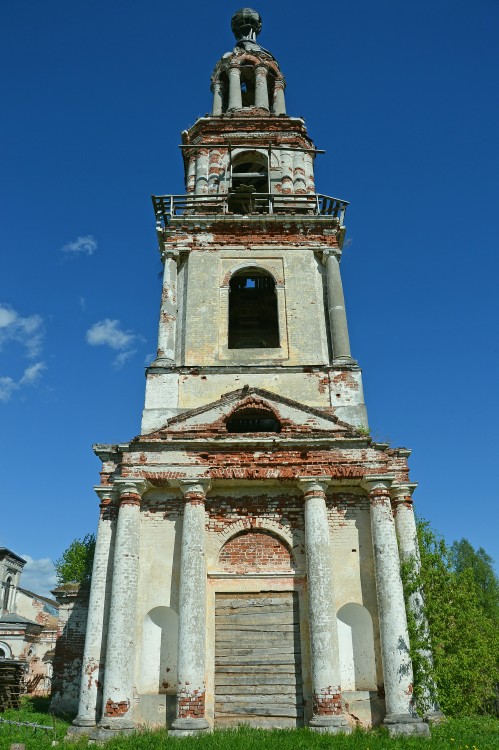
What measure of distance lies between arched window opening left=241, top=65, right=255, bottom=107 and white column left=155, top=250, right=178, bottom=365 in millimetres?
8842

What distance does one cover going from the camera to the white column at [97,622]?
9805 millimetres

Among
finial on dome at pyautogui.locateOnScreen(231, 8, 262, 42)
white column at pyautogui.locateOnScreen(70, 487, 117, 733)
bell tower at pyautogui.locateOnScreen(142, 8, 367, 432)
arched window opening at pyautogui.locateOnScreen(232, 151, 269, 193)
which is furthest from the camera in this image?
finial on dome at pyautogui.locateOnScreen(231, 8, 262, 42)

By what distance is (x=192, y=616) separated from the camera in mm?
9922

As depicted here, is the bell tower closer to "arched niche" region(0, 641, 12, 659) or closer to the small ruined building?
the small ruined building

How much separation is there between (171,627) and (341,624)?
3.05 m

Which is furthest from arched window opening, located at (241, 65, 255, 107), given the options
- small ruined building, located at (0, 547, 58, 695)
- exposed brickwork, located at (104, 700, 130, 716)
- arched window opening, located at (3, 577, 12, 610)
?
arched window opening, located at (3, 577, 12, 610)

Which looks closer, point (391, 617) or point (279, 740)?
point (279, 740)

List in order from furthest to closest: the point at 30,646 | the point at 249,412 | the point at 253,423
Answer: the point at 30,646 < the point at 253,423 < the point at 249,412

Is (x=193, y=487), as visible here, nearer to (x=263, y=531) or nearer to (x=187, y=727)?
(x=263, y=531)

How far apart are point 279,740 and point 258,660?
2031mm

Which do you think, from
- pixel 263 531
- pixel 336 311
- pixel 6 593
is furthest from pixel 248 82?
pixel 6 593

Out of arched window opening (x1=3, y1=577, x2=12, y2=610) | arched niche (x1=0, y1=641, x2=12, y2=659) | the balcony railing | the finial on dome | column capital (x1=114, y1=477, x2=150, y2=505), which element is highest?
the finial on dome

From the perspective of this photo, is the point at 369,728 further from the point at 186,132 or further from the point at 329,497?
the point at 186,132

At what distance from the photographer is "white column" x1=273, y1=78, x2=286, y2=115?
62.4ft
